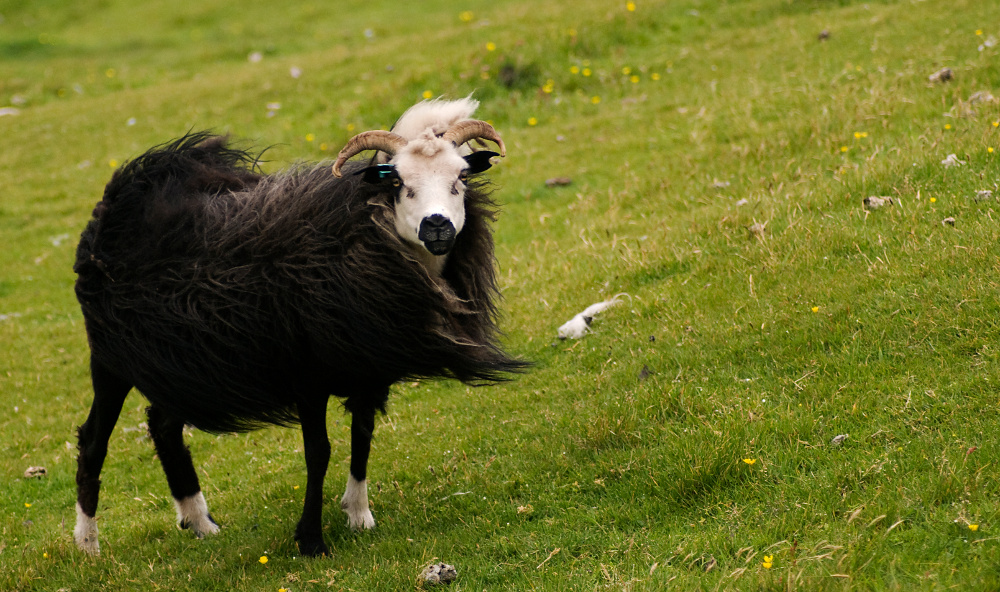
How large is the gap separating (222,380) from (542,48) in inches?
506

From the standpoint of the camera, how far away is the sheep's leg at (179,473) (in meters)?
6.96

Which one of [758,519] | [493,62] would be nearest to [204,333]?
[758,519]

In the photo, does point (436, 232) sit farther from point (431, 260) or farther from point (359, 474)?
point (359, 474)

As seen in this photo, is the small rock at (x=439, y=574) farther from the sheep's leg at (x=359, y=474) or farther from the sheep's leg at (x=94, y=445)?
the sheep's leg at (x=94, y=445)

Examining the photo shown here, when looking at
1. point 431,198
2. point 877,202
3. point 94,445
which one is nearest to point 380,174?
point 431,198

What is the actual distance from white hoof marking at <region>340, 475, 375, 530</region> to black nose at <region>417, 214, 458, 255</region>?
1951 mm

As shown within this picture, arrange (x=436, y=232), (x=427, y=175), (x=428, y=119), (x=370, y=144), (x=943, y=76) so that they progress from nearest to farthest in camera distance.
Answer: (x=436, y=232) → (x=427, y=175) → (x=370, y=144) → (x=428, y=119) → (x=943, y=76)

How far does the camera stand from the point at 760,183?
972cm

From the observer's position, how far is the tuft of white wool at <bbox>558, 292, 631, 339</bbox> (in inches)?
317

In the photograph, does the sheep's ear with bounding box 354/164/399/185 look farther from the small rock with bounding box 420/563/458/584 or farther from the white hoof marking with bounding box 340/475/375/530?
the small rock with bounding box 420/563/458/584

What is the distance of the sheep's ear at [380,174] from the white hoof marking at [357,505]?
2.20m

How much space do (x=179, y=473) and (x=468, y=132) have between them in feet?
12.1

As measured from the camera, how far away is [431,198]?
563 centimetres

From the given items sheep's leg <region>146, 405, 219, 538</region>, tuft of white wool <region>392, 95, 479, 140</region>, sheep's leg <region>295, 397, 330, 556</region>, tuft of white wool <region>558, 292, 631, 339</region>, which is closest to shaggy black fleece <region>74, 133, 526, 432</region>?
sheep's leg <region>295, 397, 330, 556</region>
